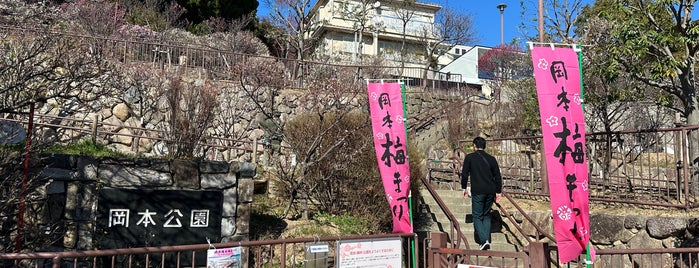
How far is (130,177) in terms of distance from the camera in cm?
657

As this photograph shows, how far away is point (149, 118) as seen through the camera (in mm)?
14148

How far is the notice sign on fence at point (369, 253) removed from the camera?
4988 millimetres

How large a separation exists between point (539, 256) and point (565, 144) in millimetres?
1215

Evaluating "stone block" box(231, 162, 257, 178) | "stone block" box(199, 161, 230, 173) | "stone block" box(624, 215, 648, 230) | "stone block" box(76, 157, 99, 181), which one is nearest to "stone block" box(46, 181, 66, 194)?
"stone block" box(76, 157, 99, 181)

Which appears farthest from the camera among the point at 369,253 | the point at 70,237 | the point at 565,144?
the point at 70,237

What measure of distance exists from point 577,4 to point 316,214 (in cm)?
1104

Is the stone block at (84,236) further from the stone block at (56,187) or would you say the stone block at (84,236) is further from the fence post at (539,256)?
the fence post at (539,256)

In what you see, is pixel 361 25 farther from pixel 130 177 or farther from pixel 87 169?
pixel 87 169

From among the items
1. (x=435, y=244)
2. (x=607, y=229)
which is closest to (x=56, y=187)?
(x=435, y=244)

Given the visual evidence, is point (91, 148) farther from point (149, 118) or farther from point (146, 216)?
point (149, 118)

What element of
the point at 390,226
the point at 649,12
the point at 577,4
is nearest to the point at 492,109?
the point at 577,4

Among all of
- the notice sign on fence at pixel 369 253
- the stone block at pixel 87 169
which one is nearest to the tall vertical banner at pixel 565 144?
the notice sign on fence at pixel 369 253

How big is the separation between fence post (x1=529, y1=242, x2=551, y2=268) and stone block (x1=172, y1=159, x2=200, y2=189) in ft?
15.2

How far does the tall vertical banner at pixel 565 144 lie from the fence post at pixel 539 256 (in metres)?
0.26
